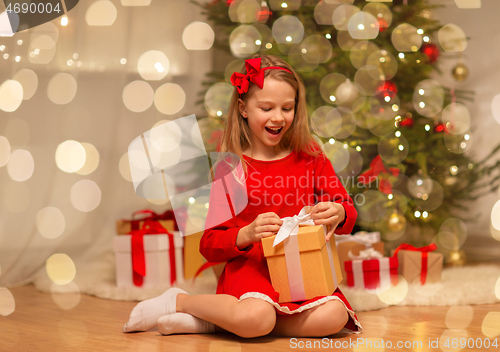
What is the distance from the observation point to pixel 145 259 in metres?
1.67

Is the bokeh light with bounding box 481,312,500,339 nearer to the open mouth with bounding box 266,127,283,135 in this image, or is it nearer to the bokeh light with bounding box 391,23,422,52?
the open mouth with bounding box 266,127,283,135

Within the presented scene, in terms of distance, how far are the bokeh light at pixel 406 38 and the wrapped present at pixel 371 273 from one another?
0.92 m

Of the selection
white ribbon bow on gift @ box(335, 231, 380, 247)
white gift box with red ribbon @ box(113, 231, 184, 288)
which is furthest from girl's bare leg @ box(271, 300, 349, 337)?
white gift box with red ribbon @ box(113, 231, 184, 288)

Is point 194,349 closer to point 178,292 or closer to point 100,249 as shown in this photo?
point 178,292

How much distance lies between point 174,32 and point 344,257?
134 cm

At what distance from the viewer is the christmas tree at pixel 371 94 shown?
6.28 feet

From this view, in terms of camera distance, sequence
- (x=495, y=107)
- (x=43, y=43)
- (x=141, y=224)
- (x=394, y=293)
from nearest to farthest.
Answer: (x=394, y=293) < (x=141, y=224) < (x=43, y=43) < (x=495, y=107)

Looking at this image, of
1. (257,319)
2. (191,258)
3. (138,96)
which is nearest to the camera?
(257,319)

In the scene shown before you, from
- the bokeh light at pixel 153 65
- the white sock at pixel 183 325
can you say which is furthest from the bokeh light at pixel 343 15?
the white sock at pixel 183 325

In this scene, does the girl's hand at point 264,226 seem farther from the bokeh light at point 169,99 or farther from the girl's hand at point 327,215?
the bokeh light at point 169,99

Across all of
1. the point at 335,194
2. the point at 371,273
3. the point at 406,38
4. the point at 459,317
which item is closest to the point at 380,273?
the point at 371,273

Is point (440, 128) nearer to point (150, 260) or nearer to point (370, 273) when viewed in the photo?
point (370, 273)

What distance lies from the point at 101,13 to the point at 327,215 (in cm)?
158

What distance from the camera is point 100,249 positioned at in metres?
2.10
